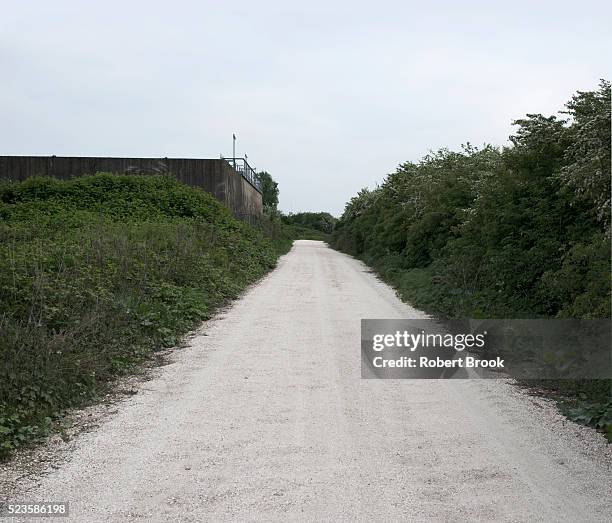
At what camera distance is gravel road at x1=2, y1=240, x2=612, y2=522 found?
4.44 metres

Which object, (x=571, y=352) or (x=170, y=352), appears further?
(x=170, y=352)

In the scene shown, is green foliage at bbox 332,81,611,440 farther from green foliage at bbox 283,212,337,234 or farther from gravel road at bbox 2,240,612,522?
green foliage at bbox 283,212,337,234

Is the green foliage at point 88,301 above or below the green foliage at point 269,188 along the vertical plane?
below

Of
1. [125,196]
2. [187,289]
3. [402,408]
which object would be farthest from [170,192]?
[402,408]

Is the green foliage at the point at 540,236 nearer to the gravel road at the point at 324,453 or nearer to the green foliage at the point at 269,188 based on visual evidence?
the gravel road at the point at 324,453

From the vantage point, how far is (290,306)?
Result: 1482 centimetres

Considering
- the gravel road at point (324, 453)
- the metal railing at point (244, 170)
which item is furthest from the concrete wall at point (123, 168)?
the gravel road at point (324, 453)

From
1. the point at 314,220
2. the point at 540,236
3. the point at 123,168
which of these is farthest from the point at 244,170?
the point at 314,220

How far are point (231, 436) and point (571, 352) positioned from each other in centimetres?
464

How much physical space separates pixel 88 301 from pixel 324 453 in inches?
216

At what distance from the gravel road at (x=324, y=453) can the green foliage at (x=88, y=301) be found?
71 centimetres

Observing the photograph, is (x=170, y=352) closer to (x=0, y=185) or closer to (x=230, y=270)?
(x=230, y=270)

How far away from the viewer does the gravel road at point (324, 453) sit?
4441 millimetres

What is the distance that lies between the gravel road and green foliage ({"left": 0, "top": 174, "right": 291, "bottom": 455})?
712 millimetres
